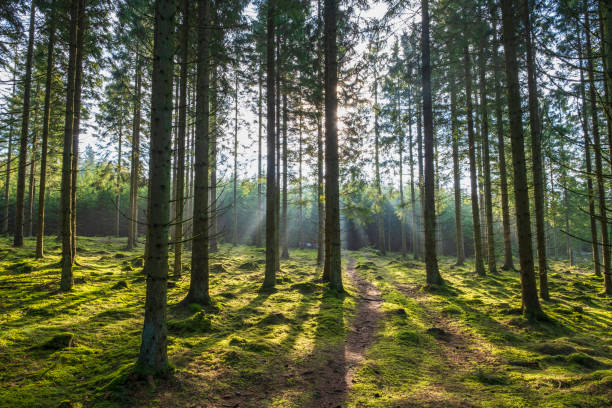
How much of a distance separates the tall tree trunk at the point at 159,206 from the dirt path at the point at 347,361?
2144 millimetres

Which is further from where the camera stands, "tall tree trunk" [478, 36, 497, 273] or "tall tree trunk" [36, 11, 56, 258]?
"tall tree trunk" [478, 36, 497, 273]

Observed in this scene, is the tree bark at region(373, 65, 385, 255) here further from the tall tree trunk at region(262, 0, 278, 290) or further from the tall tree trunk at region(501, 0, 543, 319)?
the tall tree trunk at region(501, 0, 543, 319)

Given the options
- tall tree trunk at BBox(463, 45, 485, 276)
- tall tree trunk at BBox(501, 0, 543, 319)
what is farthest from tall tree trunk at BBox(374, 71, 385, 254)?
tall tree trunk at BBox(501, 0, 543, 319)

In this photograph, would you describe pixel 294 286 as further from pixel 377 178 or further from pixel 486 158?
pixel 377 178

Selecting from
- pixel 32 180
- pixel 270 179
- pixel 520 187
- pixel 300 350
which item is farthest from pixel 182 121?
pixel 32 180

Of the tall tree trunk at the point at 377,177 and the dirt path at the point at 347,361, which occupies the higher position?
the tall tree trunk at the point at 377,177

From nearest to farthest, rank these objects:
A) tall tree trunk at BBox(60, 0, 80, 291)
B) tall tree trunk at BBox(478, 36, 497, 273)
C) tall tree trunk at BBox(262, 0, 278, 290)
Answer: tall tree trunk at BBox(60, 0, 80, 291)
tall tree trunk at BBox(262, 0, 278, 290)
tall tree trunk at BBox(478, 36, 497, 273)

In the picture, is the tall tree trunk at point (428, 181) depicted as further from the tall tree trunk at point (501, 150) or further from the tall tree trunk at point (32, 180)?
the tall tree trunk at point (32, 180)

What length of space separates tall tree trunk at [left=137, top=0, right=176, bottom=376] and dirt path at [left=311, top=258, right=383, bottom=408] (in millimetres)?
2144

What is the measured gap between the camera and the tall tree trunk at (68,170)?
785 cm

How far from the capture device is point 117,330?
5.65 metres

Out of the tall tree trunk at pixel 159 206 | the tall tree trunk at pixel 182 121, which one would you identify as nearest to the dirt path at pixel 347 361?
the tall tree trunk at pixel 159 206

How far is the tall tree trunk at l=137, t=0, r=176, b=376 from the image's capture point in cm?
377

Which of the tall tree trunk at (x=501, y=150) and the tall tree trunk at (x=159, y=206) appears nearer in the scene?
the tall tree trunk at (x=159, y=206)
